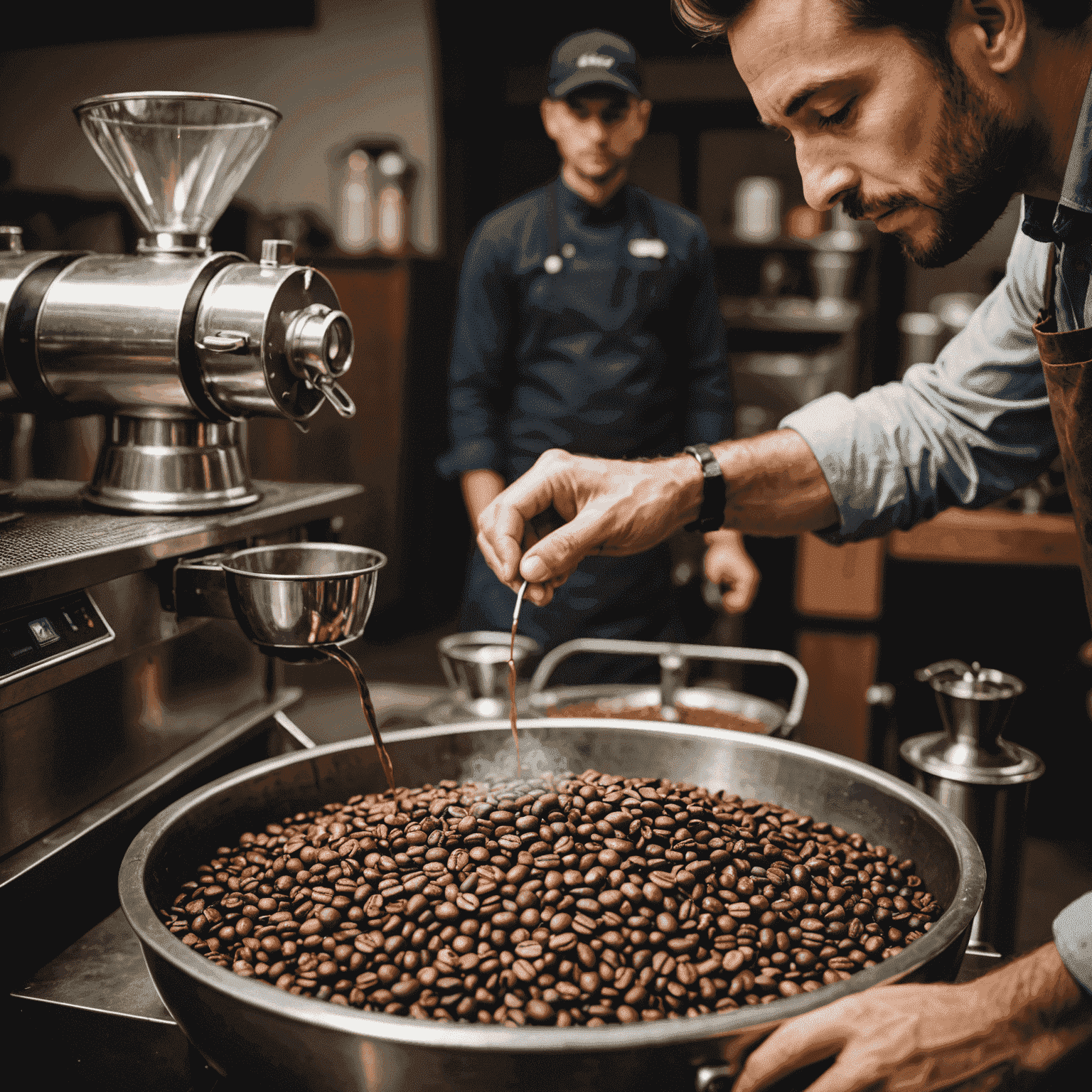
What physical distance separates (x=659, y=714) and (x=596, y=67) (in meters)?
1.48

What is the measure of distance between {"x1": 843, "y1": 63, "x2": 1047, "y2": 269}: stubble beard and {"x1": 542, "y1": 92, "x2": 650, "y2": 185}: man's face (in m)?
1.35

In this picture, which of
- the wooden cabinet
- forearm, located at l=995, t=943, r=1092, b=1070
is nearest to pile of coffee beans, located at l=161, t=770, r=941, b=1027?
forearm, located at l=995, t=943, r=1092, b=1070

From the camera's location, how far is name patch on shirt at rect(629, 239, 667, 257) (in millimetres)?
2414

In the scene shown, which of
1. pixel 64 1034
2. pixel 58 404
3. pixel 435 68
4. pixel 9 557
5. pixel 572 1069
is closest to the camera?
pixel 572 1069

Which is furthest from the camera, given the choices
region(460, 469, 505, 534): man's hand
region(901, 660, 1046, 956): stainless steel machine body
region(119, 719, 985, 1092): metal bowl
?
region(460, 469, 505, 534): man's hand

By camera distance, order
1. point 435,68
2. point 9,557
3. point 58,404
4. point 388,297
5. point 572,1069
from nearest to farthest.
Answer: point 572,1069
point 9,557
point 58,404
point 388,297
point 435,68

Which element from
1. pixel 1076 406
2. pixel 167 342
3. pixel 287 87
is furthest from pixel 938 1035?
pixel 287 87

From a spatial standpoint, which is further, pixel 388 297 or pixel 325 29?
pixel 325 29

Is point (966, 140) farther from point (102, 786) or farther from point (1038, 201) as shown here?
point (102, 786)

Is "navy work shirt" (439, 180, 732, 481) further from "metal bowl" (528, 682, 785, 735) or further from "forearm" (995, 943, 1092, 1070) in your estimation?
"forearm" (995, 943, 1092, 1070)

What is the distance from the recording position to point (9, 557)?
37.2 inches

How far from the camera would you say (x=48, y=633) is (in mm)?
938

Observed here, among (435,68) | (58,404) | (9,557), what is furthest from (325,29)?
(9,557)

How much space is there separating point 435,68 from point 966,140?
439 centimetres
